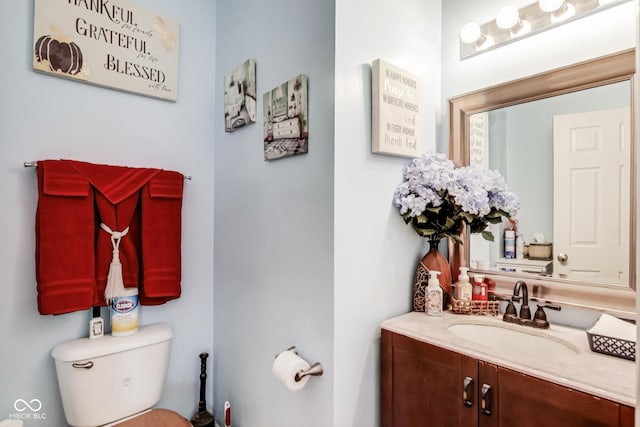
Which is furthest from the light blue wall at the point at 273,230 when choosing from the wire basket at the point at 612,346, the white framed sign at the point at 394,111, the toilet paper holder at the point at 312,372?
the wire basket at the point at 612,346

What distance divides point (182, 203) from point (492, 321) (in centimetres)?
148

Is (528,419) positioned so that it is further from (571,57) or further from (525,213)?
(571,57)

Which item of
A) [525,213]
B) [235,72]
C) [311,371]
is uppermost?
[235,72]

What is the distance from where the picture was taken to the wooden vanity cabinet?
0.76 meters

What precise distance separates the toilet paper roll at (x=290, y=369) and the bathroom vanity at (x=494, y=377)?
0.99ft

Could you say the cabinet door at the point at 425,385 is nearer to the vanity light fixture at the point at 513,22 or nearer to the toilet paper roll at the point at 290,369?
the toilet paper roll at the point at 290,369

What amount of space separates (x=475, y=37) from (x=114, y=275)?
1815 mm

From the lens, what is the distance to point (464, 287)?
→ 1335 mm

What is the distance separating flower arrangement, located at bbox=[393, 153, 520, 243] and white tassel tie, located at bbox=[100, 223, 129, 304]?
1172 millimetres

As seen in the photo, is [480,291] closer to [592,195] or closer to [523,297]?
[523,297]

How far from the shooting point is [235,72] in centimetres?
159

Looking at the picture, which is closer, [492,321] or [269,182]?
[492,321]

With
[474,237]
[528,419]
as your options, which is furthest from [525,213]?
[528,419]

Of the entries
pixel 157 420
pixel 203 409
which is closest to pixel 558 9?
pixel 157 420
